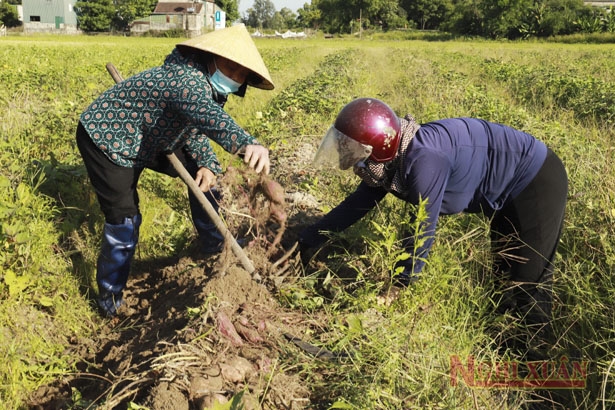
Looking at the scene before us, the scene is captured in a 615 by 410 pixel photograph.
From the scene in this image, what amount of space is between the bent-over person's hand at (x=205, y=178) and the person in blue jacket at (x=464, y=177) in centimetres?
83

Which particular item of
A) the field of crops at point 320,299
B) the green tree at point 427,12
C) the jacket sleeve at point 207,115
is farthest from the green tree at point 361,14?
the jacket sleeve at point 207,115

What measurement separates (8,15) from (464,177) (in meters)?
77.4

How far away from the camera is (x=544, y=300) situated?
285 centimetres

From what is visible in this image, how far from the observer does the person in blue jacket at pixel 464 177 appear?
2471 millimetres

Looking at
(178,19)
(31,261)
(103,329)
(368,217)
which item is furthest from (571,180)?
(178,19)

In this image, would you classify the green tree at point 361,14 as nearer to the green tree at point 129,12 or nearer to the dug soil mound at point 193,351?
the green tree at point 129,12

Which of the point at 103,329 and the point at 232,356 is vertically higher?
the point at 232,356

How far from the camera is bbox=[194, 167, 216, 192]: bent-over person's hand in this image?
313cm

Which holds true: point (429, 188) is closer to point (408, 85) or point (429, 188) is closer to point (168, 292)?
point (168, 292)

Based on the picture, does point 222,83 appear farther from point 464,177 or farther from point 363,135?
point 464,177

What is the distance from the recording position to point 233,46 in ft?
8.70

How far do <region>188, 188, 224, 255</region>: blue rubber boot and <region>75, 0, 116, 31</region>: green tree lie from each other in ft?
225

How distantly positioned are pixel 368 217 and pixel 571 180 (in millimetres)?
1865

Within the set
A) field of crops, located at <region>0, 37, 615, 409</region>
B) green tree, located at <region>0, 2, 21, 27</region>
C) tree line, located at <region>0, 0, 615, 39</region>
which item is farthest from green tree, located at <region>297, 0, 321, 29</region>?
field of crops, located at <region>0, 37, 615, 409</region>
